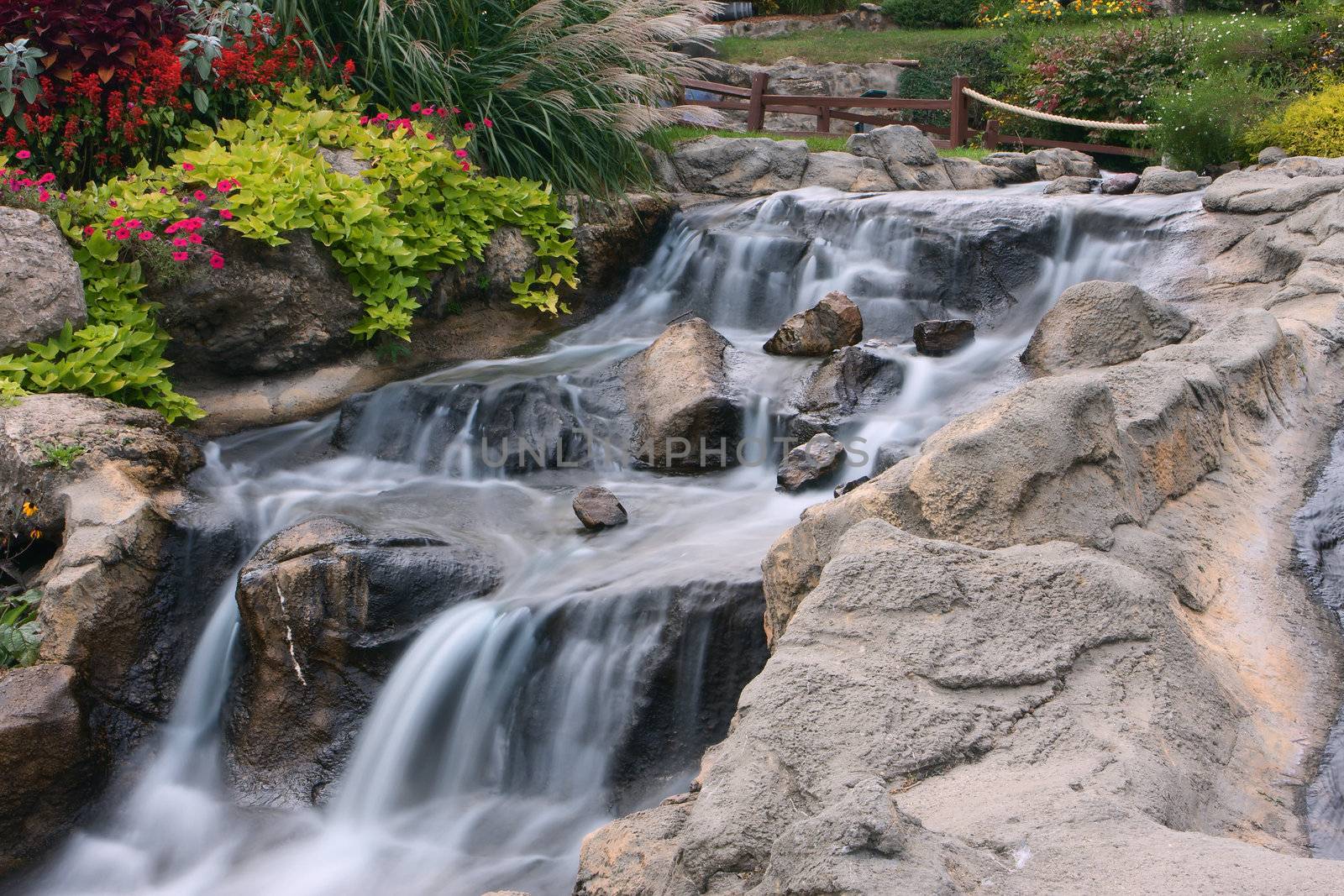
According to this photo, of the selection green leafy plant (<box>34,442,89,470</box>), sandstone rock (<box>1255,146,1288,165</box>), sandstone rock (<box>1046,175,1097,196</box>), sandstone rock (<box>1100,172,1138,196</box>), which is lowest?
green leafy plant (<box>34,442,89,470</box>)

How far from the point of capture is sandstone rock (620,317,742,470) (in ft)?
20.5

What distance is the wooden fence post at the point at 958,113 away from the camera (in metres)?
12.8

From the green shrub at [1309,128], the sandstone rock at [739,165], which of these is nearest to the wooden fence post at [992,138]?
the sandstone rock at [739,165]

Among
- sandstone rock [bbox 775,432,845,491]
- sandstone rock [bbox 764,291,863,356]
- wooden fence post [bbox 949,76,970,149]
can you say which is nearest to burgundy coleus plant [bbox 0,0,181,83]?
A: sandstone rock [bbox 764,291,863,356]


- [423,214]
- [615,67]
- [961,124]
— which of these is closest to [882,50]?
[961,124]

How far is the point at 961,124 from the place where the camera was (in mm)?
12977

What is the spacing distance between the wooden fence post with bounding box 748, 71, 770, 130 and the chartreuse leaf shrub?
18.2 feet

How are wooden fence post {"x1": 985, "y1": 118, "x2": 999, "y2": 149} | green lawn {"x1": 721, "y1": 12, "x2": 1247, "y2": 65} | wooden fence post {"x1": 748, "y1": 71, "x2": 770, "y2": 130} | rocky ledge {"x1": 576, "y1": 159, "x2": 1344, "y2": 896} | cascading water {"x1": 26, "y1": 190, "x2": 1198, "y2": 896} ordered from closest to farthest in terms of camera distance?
rocky ledge {"x1": 576, "y1": 159, "x2": 1344, "y2": 896} → cascading water {"x1": 26, "y1": 190, "x2": 1198, "y2": 896} → wooden fence post {"x1": 985, "y1": 118, "x2": 999, "y2": 149} → wooden fence post {"x1": 748, "y1": 71, "x2": 770, "y2": 130} → green lawn {"x1": 721, "y1": 12, "x2": 1247, "y2": 65}

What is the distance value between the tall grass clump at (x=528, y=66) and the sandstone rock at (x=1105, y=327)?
13.6 feet

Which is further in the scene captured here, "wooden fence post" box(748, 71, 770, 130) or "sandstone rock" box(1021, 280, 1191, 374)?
"wooden fence post" box(748, 71, 770, 130)

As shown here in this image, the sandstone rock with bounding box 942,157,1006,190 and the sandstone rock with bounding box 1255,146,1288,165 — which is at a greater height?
the sandstone rock with bounding box 1255,146,1288,165

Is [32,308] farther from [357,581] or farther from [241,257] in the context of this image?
[357,581]

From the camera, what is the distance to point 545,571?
512cm

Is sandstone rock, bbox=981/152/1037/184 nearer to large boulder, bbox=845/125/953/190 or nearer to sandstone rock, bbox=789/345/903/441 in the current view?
large boulder, bbox=845/125/953/190
